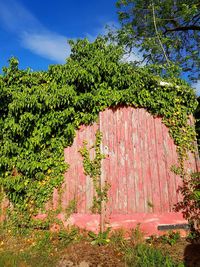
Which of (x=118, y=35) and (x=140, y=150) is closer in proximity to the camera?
→ (x=140, y=150)

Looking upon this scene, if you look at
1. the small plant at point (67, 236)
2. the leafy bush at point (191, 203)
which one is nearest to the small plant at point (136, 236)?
the leafy bush at point (191, 203)

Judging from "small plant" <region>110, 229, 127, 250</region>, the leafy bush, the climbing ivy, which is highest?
the climbing ivy

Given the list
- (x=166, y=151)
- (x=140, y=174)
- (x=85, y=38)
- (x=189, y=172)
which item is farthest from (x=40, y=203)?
(x=85, y=38)

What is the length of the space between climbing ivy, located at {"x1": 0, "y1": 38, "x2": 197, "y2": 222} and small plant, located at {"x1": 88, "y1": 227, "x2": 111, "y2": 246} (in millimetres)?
1248

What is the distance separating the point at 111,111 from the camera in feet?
18.4

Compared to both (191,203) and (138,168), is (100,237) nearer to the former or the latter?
(138,168)

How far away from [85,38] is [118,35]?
7.83 meters

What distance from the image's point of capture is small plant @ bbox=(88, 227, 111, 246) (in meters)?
4.69

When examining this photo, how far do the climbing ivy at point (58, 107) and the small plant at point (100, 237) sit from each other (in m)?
1.25

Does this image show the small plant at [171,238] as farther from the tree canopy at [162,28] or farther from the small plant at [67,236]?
the tree canopy at [162,28]

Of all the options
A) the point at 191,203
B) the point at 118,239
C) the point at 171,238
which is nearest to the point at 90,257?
the point at 118,239

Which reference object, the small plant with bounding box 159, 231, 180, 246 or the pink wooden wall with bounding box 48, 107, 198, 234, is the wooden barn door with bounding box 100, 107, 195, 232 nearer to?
the pink wooden wall with bounding box 48, 107, 198, 234

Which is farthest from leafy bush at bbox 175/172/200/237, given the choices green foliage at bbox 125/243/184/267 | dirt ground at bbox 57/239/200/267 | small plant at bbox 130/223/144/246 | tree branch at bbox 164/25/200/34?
tree branch at bbox 164/25/200/34

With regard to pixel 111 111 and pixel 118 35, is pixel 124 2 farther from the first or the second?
pixel 111 111
